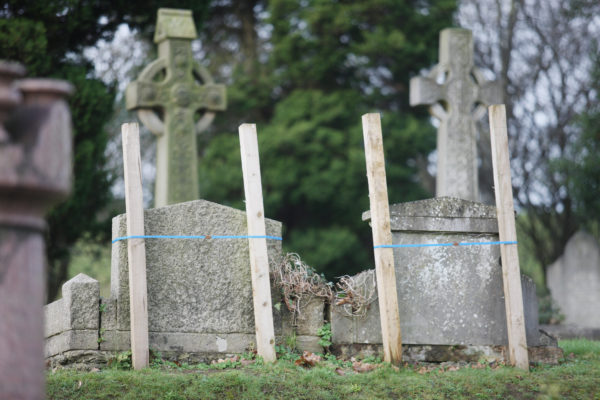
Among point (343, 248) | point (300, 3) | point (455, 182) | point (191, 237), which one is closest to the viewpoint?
point (191, 237)

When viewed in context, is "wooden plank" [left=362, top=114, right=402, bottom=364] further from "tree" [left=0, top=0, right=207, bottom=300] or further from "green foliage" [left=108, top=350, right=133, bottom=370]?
"tree" [left=0, top=0, right=207, bottom=300]

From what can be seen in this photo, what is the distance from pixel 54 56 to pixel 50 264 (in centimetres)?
311

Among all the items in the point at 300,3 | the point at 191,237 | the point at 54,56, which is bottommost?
the point at 191,237

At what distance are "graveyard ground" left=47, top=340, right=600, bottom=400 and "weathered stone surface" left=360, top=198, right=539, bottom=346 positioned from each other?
1.42 feet

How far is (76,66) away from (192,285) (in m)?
6.43

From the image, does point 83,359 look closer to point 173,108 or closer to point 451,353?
point 451,353

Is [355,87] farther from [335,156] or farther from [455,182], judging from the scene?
[455,182]

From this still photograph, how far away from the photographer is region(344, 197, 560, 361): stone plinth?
6.38 meters

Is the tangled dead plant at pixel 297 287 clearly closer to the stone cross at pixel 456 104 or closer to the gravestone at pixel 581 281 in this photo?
the stone cross at pixel 456 104

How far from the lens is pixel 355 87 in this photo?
16.8 metres

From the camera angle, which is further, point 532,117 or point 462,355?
point 532,117

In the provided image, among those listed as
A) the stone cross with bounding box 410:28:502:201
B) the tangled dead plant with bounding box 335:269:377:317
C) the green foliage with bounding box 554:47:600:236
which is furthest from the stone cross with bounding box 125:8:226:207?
the green foliage with bounding box 554:47:600:236

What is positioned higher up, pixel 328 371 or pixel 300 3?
pixel 300 3

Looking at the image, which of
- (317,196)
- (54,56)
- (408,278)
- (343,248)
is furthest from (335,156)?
(408,278)
